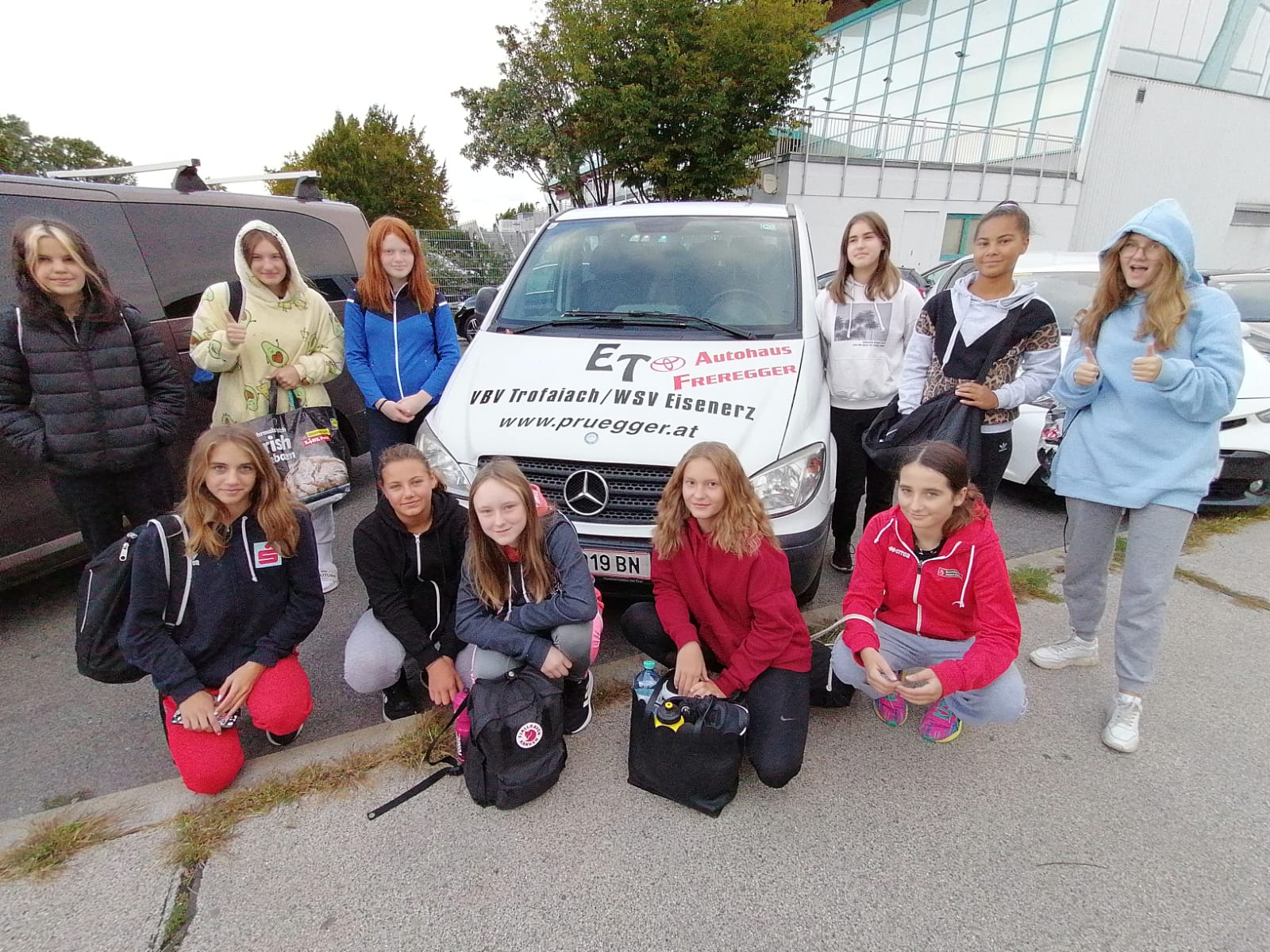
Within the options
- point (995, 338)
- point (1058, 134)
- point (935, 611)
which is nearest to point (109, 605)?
point (935, 611)

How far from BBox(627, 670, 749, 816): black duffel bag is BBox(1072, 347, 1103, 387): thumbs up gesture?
1626 mm

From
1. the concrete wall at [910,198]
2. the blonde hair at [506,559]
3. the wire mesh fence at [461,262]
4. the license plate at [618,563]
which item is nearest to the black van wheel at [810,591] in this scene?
the license plate at [618,563]

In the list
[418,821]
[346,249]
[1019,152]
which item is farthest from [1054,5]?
[418,821]

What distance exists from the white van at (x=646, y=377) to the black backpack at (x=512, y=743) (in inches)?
24.5

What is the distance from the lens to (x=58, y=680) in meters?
2.84

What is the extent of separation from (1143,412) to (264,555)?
120 inches

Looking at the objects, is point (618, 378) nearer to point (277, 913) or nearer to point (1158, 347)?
point (1158, 347)

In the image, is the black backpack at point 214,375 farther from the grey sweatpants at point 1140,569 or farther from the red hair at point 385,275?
the grey sweatpants at point 1140,569

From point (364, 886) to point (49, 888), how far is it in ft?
2.77

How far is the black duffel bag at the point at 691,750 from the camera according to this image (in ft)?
6.72

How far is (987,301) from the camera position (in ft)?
8.79

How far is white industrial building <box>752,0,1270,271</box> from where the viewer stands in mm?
17641

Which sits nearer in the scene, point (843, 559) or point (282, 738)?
point (282, 738)

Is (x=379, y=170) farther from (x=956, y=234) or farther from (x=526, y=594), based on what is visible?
(x=526, y=594)
